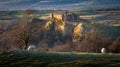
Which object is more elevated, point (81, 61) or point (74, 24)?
point (81, 61)

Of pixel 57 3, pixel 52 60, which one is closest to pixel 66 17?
pixel 57 3

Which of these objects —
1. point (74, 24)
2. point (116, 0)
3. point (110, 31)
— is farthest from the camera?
point (116, 0)

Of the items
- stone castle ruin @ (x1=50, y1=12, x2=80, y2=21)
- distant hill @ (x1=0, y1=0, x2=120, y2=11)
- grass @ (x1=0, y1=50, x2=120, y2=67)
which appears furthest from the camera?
distant hill @ (x1=0, y1=0, x2=120, y2=11)

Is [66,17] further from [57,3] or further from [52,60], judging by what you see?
[52,60]

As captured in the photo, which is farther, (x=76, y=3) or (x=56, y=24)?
(x=76, y=3)

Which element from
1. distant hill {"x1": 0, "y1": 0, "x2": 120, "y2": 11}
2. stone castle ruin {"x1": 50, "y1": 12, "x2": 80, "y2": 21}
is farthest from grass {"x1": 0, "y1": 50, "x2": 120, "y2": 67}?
distant hill {"x1": 0, "y1": 0, "x2": 120, "y2": 11}

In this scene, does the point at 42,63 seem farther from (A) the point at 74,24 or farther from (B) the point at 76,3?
(B) the point at 76,3

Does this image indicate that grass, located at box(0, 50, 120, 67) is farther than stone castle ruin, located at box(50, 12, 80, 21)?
No

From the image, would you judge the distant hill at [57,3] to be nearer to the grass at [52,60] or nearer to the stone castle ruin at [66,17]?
the stone castle ruin at [66,17]

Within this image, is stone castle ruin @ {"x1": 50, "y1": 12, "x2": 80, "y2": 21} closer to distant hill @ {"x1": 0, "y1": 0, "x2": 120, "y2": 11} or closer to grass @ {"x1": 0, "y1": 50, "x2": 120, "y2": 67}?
distant hill @ {"x1": 0, "y1": 0, "x2": 120, "y2": 11}

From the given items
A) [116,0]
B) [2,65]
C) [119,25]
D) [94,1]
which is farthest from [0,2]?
[2,65]
